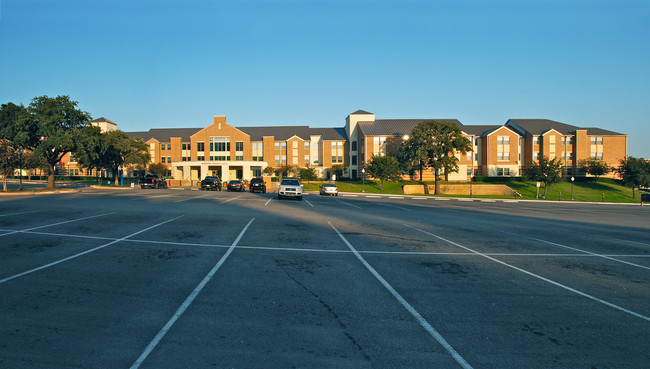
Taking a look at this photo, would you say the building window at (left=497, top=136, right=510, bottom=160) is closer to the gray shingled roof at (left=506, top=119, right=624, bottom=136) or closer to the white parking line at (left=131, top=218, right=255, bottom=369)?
the gray shingled roof at (left=506, top=119, right=624, bottom=136)

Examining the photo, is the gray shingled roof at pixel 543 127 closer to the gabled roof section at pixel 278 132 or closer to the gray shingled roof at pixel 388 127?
the gray shingled roof at pixel 388 127

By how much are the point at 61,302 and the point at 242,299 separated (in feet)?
8.69

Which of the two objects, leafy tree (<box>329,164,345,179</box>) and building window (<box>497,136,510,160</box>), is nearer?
building window (<box>497,136,510,160</box>)

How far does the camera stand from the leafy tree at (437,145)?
190 feet

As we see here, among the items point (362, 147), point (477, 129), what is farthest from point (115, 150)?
point (477, 129)

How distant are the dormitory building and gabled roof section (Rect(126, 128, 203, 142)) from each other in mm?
2519

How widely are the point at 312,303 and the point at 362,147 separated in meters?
70.4

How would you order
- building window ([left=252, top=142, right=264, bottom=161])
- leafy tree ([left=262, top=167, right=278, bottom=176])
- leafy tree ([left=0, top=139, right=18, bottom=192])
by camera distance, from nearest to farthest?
leafy tree ([left=0, top=139, right=18, bottom=192])
leafy tree ([left=262, top=167, right=278, bottom=176])
building window ([left=252, top=142, right=264, bottom=161])

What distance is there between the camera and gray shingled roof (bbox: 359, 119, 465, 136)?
7338 centimetres

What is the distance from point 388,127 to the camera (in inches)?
3024

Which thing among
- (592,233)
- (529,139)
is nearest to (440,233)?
(592,233)

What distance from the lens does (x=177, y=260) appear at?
8.26 m

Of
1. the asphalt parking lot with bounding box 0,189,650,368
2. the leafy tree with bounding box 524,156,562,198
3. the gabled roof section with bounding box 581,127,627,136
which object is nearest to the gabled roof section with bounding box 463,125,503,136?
the gabled roof section with bounding box 581,127,627,136

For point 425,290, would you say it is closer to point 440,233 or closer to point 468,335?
point 468,335
